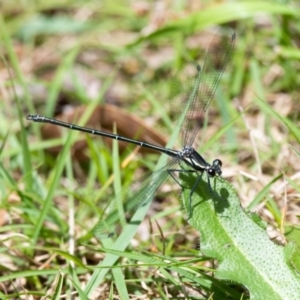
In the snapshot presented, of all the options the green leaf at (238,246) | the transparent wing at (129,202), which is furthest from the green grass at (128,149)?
the green leaf at (238,246)

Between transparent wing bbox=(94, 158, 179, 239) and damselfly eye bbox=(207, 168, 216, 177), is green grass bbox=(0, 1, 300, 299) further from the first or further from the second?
damselfly eye bbox=(207, 168, 216, 177)

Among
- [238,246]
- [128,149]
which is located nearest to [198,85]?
[128,149]

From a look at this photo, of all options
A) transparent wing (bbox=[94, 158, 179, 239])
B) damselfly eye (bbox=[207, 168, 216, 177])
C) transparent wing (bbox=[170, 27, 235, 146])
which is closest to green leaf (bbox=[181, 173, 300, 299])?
damselfly eye (bbox=[207, 168, 216, 177])

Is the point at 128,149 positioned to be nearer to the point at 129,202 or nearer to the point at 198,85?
the point at 198,85

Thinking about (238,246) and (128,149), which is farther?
(128,149)

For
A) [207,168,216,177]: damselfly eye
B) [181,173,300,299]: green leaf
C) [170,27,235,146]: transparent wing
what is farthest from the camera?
[170,27,235,146]: transparent wing

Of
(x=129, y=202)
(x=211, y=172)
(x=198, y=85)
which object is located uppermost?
(x=198, y=85)

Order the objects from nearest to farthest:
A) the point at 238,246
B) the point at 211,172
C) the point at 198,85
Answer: the point at 238,246, the point at 211,172, the point at 198,85
